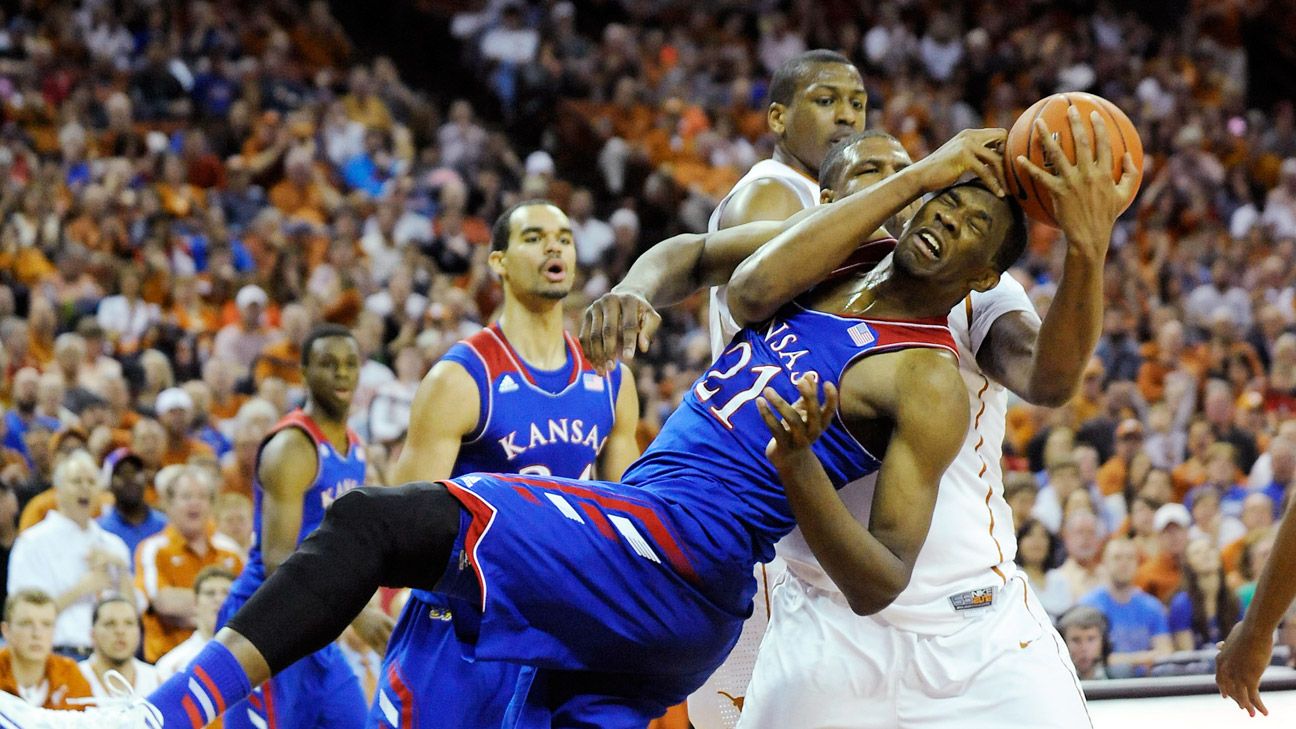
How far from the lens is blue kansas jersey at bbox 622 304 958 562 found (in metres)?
3.35

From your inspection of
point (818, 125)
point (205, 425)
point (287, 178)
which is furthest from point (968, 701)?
point (287, 178)

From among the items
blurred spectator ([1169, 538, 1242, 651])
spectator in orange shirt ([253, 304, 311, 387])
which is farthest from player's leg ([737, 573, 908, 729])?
spectator in orange shirt ([253, 304, 311, 387])

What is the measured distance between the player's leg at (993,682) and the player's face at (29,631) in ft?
13.7

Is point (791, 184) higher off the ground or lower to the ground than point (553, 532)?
higher

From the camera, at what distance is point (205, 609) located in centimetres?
660

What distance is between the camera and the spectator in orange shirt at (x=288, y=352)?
33.6 feet

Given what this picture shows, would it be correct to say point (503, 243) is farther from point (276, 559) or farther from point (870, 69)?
point (870, 69)

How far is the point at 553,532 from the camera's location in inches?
127

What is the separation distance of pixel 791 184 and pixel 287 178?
953 cm

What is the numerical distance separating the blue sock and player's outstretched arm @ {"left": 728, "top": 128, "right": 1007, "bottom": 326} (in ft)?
4.51

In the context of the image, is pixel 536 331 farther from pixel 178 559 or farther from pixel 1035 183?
pixel 178 559

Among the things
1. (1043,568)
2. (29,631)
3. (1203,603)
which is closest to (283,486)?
(29,631)

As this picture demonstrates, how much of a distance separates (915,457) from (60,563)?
539cm

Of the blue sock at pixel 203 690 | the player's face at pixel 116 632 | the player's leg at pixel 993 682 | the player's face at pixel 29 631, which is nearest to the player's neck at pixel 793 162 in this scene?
the player's leg at pixel 993 682
